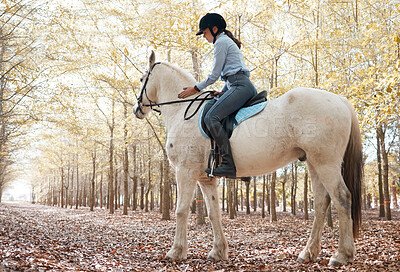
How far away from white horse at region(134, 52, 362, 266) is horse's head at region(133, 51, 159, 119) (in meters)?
0.99

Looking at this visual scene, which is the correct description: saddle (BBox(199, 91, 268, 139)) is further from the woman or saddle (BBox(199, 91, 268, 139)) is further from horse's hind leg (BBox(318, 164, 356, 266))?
horse's hind leg (BBox(318, 164, 356, 266))

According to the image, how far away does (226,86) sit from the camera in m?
5.26

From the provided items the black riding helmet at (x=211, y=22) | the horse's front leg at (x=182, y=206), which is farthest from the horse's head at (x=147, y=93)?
the horse's front leg at (x=182, y=206)

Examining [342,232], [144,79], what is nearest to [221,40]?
[144,79]

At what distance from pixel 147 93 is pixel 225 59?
1819 mm

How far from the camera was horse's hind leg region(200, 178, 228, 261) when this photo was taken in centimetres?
520

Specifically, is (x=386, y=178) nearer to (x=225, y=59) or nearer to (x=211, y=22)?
(x=225, y=59)

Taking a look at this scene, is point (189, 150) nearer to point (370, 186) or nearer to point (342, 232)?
point (342, 232)

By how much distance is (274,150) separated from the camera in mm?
4410

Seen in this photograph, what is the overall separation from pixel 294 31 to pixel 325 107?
10791 mm

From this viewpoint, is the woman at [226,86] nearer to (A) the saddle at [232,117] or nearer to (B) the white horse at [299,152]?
(A) the saddle at [232,117]

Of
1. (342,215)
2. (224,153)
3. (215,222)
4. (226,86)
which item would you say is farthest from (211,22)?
(342,215)

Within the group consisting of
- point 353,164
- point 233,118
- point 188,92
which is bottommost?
point 353,164

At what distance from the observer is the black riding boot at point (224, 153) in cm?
456
